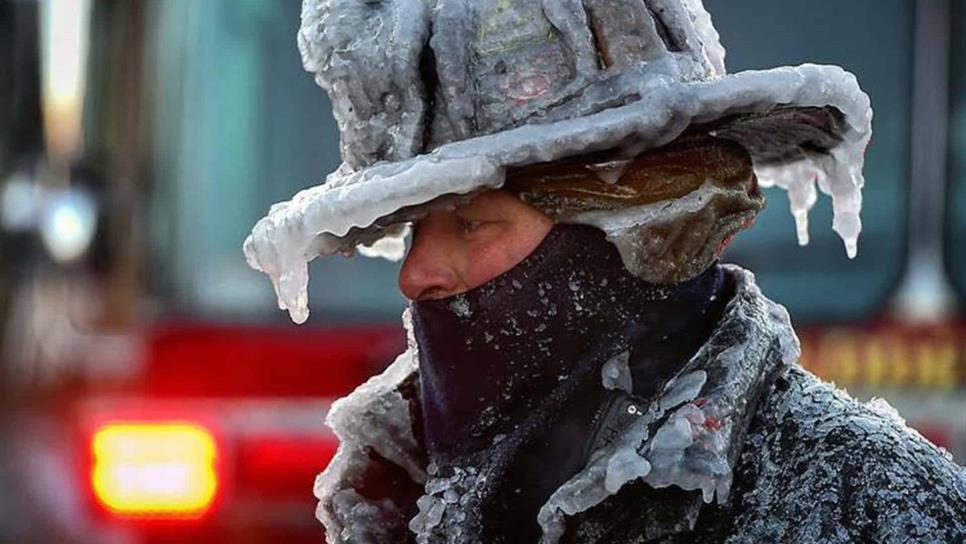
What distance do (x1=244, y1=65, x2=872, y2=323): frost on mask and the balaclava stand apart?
0.06m

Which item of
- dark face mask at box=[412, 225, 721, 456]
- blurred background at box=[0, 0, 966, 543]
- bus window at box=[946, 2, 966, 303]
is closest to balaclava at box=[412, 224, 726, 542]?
dark face mask at box=[412, 225, 721, 456]

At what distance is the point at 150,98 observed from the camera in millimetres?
5598

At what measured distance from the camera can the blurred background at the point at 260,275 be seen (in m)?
5.11

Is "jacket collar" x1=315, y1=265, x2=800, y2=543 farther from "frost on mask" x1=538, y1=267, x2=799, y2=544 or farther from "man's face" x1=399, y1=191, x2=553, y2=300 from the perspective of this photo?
"man's face" x1=399, y1=191, x2=553, y2=300

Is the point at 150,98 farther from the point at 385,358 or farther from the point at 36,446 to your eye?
the point at 36,446

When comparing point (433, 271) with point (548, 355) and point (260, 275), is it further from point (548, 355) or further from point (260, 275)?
point (260, 275)

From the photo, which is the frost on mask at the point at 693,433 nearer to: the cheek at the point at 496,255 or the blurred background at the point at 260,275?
the cheek at the point at 496,255

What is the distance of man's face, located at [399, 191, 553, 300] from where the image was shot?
2.04m

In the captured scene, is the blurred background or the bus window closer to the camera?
the blurred background

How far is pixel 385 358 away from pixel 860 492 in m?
3.51

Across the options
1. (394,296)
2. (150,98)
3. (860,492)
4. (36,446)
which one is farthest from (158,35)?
(36,446)

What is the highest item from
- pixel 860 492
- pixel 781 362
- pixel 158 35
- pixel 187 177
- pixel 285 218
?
pixel 158 35

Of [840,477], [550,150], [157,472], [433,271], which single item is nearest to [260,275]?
[157,472]

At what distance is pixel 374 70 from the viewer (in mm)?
2016
